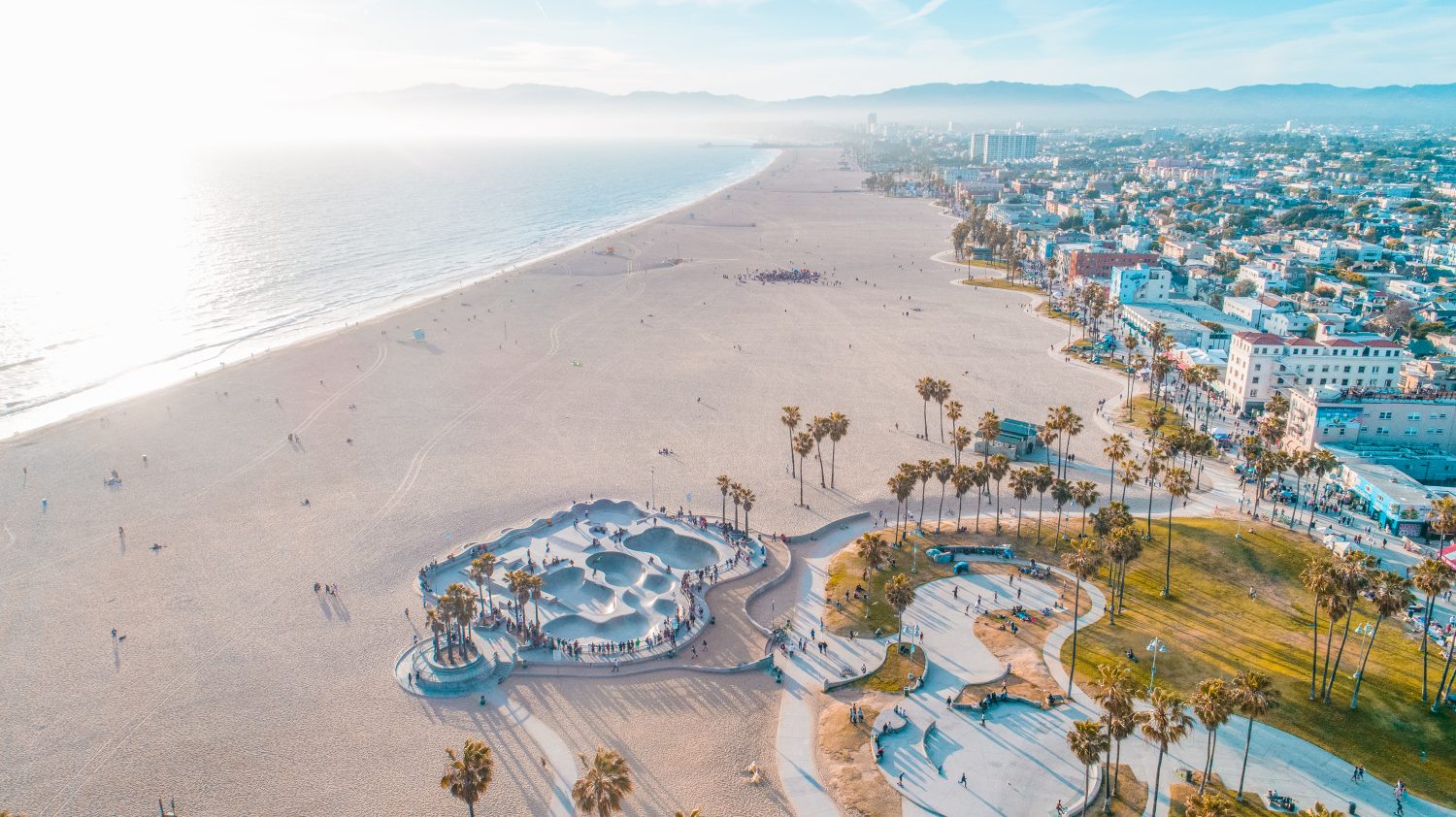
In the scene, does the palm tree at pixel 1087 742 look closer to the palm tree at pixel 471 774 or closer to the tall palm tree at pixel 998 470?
the palm tree at pixel 471 774

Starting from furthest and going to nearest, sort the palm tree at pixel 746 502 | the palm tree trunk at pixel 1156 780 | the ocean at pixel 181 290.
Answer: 1. the ocean at pixel 181 290
2. the palm tree at pixel 746 502
3. the palm tree trunk at pixel 1156 780

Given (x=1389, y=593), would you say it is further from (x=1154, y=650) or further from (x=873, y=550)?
(x=873, y=550)

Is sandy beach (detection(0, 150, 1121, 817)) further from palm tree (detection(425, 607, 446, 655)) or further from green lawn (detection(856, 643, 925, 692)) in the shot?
green lawn (detection(856, 643, 925, 692))

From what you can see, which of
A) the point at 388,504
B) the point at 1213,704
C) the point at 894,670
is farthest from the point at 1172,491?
the point at 388,504

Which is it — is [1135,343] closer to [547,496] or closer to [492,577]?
[547,496]

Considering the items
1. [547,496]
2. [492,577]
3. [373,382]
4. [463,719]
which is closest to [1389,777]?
[463,719]

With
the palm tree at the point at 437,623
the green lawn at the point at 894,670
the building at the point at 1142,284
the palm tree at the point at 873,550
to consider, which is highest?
the building at the point at 1142,284

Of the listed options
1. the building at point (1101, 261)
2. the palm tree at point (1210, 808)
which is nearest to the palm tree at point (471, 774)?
the palm tree at point (1210, 808)
